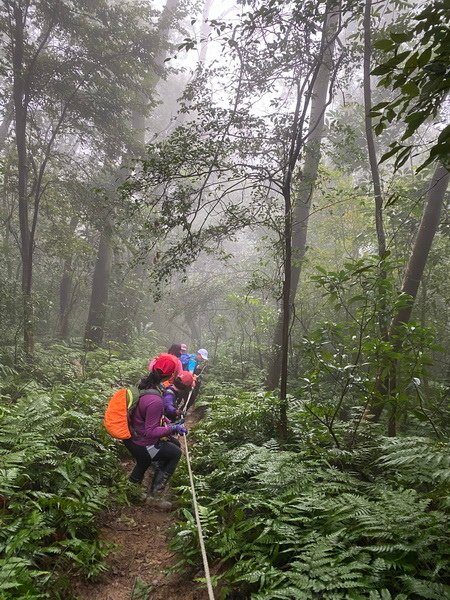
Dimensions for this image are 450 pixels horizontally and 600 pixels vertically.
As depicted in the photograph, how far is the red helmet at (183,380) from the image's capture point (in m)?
8.88

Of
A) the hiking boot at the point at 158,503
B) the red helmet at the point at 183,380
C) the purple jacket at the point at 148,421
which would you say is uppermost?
the red helmet at the point at 183,380

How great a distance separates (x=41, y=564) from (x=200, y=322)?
78.2 ft

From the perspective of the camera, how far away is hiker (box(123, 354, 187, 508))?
5.23m

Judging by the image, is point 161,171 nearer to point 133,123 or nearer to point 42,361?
point 42,361

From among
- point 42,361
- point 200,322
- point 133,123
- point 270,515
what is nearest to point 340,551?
point 270,515

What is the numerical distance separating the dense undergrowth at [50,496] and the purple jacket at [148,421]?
0.52 m

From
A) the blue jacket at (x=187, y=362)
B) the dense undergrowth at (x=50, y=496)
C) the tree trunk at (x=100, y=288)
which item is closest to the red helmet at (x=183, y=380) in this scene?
the blue jacket at (x=187, y=362)

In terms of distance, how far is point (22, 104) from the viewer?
405 inches

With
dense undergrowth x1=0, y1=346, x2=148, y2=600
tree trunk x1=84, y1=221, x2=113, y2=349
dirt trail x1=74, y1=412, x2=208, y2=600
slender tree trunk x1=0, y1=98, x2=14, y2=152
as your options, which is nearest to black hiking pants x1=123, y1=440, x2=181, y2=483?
dense undergrowth x1=0, y1=346, x2=148, y2=600

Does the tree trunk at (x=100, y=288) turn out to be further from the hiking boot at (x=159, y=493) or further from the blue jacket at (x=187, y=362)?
the hiking boot at (x=159, y=493)

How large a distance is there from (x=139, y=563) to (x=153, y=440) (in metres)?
1.46

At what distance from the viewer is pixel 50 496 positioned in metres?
3.85

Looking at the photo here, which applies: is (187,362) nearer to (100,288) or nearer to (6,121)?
(100,288)

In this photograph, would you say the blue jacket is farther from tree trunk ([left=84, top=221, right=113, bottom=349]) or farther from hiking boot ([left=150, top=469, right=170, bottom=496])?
tree trunk ([left=84, top=221, right=113, bottom=349])
